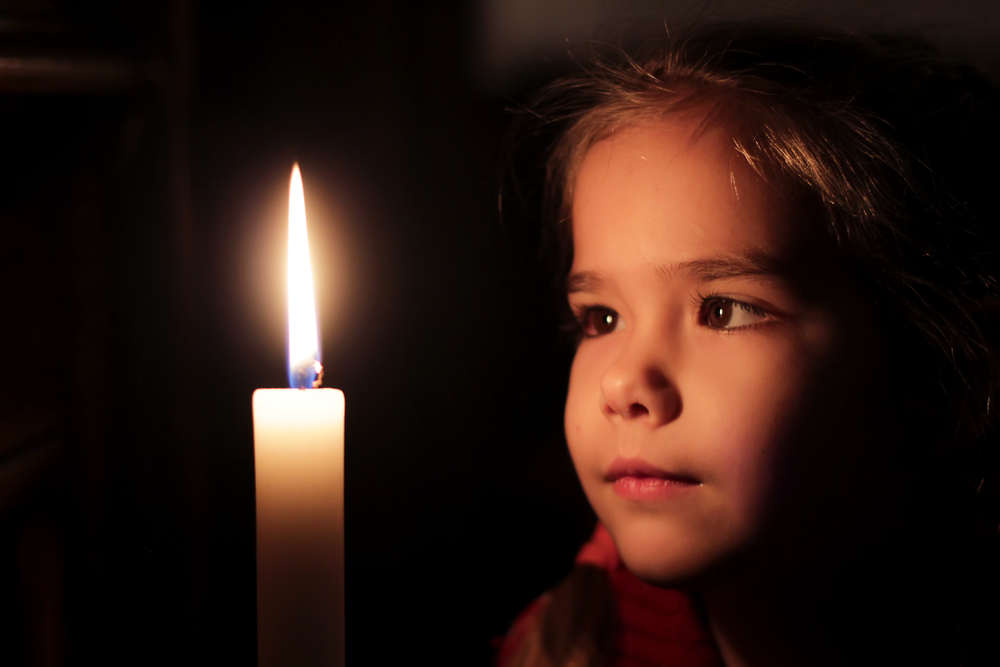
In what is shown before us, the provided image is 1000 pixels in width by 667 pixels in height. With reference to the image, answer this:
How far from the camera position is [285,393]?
0.38 meters

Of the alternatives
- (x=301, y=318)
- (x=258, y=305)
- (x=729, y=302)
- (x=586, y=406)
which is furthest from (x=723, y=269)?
(x=258, y=305)

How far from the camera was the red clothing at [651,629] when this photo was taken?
70 centimetres

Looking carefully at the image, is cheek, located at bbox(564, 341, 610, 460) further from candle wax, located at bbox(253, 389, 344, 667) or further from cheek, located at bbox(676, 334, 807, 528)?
candle wax, located at bbox(253, 389, 344, 667)

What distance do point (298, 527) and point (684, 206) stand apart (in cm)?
36

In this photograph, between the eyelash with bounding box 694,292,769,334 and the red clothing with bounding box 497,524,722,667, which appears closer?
the eyelash with bounding box 694,292,769,334

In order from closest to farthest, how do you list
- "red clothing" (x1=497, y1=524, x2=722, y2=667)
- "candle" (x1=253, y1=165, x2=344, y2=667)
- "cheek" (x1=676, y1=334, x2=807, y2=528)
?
"candle" (x1=253, y1=165, x2=344, y2=667) < "cheek" (x1=676, y1=334, x2=807, y2=528) < "red clothing" (x1=497, y1=524, x2=722, y2=667)

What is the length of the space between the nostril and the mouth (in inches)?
1.4

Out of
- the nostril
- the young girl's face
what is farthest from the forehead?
the nostril

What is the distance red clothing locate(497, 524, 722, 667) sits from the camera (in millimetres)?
698

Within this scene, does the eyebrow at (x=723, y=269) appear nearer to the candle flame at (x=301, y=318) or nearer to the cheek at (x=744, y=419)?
the cheek at (x=744, y=419)

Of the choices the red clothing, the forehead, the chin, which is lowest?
the red clothing

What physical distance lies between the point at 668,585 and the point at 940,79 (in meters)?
0.48

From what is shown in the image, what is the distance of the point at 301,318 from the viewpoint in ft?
1.35

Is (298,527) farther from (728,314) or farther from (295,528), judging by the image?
(728,314)
